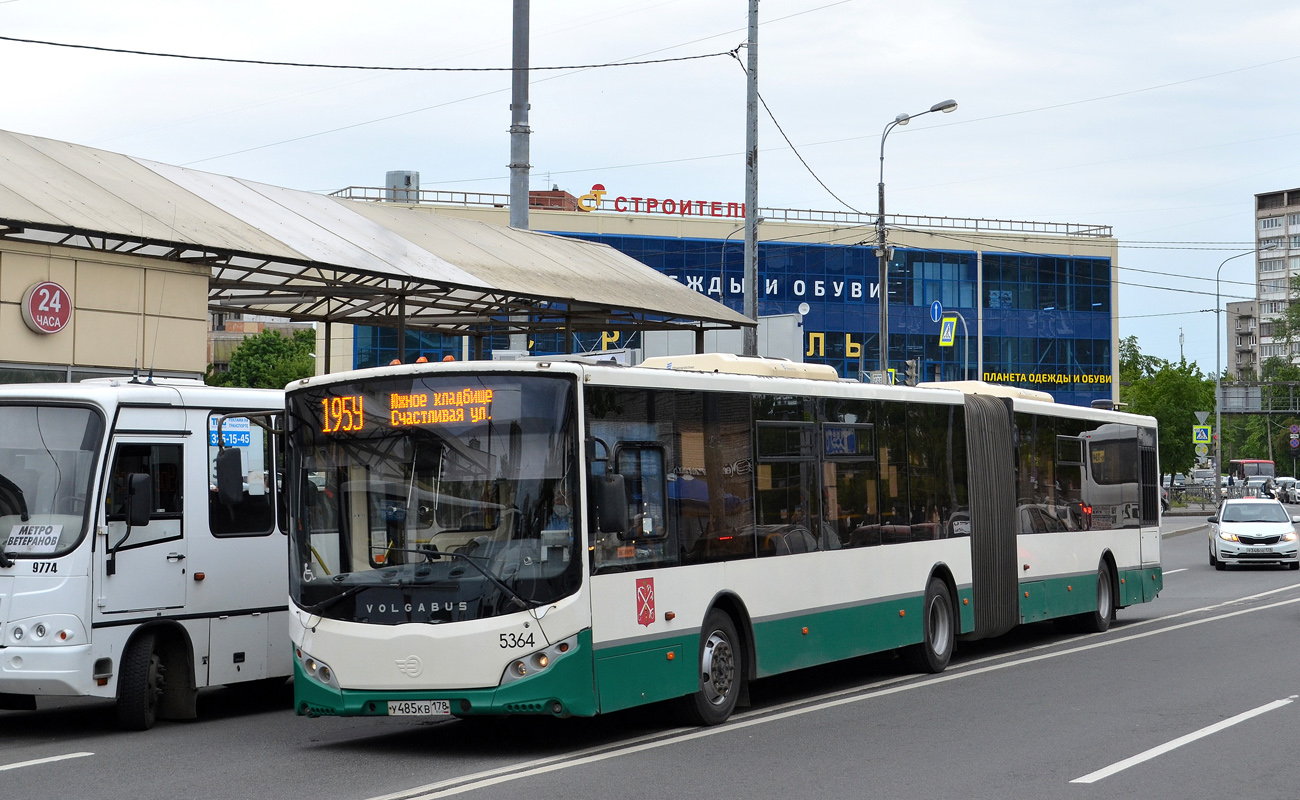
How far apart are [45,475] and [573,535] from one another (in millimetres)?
4218

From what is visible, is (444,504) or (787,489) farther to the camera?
(787,489)

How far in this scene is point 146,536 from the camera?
11.4 metres

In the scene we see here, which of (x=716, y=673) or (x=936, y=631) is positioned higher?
(x=716, y=673)

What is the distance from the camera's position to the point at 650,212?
7175 cm

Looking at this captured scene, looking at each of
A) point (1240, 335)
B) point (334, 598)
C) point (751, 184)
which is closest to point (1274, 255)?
point (1240, 335)

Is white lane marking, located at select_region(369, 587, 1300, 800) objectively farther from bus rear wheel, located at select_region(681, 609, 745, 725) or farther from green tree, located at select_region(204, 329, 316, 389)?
green tree, located at select_region(204, 329, 316, 389)

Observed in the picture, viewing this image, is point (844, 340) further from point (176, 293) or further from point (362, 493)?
point (362, 493)

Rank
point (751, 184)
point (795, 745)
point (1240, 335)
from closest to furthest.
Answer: point (795, 745) → point (751, 184) → point (1240, 335)

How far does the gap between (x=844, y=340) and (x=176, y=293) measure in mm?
60187

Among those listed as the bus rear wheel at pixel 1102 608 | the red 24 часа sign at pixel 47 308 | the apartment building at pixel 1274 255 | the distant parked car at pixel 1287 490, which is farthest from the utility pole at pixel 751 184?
the apartment building at pixel 1274 255

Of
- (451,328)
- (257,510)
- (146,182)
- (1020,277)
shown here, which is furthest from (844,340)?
(257,510)

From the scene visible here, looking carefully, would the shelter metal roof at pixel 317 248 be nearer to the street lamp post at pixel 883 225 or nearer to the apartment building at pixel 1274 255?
the street lamp post at pixel 883 225

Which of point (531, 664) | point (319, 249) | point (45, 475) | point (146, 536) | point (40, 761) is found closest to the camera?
point (531, 664)

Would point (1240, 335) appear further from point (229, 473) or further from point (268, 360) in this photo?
point (229, 473)
